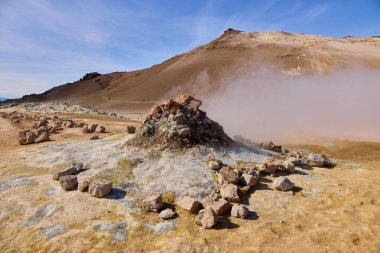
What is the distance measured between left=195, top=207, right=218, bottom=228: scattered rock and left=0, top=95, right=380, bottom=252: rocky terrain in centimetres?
2

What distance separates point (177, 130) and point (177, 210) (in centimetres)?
374

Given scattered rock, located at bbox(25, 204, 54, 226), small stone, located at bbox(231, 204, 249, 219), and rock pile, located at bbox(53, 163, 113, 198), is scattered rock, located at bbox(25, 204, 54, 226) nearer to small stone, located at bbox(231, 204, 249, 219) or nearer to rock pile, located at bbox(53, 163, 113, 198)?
rock pile, located at bbox(53, 163, 113, 198)

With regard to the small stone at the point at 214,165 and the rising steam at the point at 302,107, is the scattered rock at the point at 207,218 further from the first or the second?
the rising steam at the point at 302,107

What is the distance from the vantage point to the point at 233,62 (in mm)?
74250

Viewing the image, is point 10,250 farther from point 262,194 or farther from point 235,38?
point 235,38

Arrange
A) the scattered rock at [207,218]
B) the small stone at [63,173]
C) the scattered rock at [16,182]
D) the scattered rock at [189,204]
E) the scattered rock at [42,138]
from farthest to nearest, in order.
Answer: the scattered rock at [42,138]
the small stone at [63,173]
the scattered rock at [16,182]
the scattered rock at [189,204]
the scattered rock at [207,218]

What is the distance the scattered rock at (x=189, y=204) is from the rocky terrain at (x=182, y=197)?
0.02 metres

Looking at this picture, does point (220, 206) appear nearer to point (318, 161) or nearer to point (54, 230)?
point (54, 230)

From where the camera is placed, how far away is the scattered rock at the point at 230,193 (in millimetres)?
8070

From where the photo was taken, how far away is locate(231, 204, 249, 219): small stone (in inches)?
290

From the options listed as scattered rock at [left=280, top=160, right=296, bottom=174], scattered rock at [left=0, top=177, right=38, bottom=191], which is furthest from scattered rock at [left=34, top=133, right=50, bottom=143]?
scattered rock at [left=280, top=160, right=296, bottom=174]

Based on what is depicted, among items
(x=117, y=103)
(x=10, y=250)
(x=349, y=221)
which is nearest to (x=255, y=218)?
(x=349, y=221)

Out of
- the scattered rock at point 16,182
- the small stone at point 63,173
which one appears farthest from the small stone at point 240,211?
the scattered rock at point 16,182

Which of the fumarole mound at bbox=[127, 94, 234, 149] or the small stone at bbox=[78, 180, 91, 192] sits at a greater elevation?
the fumarole mound at bbox=[127, 94, 234, 149]
